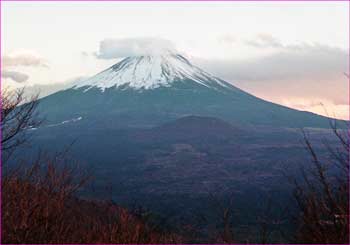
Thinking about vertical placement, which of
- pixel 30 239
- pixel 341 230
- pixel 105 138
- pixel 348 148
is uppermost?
pixel 348 148

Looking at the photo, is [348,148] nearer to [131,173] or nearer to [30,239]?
[30,239]

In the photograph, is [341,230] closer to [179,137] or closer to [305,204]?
[305,204]

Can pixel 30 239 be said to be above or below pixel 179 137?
above

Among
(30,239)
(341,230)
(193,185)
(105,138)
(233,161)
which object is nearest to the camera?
(341,230)

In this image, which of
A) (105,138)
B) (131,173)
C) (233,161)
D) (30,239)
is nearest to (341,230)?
(30,239)

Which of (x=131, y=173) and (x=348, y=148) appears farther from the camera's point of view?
(x=131, y=173)

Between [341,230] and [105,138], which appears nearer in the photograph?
[341,230]

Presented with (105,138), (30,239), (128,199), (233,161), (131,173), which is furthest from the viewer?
(105,138)

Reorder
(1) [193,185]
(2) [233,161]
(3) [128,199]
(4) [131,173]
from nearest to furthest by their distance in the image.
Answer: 1. (3) [128,199]
2. (1) [193,185]
3. (4) [131,173]
4. (2) [233,161]

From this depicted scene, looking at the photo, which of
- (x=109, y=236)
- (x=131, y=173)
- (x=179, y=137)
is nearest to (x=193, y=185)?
(x=131, y=173)
